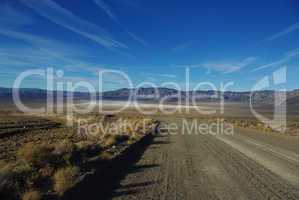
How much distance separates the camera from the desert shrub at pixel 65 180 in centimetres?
778

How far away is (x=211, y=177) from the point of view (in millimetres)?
9625

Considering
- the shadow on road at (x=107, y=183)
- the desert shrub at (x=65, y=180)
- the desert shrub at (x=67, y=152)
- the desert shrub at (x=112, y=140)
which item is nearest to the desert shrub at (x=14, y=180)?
the desert shrub at (x=65, y=180)

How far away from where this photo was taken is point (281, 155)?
1441 centimetres

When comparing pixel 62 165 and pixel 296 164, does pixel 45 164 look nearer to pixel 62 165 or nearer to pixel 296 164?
pixel 62 165

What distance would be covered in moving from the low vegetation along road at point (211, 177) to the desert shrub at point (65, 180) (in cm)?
120

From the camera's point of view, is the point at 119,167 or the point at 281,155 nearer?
the point at 119,167

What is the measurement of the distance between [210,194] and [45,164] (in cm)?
603

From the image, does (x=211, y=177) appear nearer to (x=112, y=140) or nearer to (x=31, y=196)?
(x=31, y=196)

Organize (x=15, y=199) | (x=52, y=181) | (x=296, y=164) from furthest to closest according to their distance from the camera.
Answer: (x=296, y=164), (x=52, y=181), (x=15, y=199)

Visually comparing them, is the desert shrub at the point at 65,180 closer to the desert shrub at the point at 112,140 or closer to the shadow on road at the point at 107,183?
the shadow on road at the point at 107,183

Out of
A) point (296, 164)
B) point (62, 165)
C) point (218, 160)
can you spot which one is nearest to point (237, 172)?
point (218, 160)

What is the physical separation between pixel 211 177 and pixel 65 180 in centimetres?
426

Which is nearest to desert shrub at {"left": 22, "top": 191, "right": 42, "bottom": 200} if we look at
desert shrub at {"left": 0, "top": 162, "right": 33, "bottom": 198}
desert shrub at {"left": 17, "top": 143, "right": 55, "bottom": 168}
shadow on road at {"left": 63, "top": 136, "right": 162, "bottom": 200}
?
desert shrub at {"left": 0, "top": 162, "right": 33, "bottom": 198}

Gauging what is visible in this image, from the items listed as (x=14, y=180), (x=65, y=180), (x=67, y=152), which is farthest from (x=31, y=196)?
(x=67, y=152)
